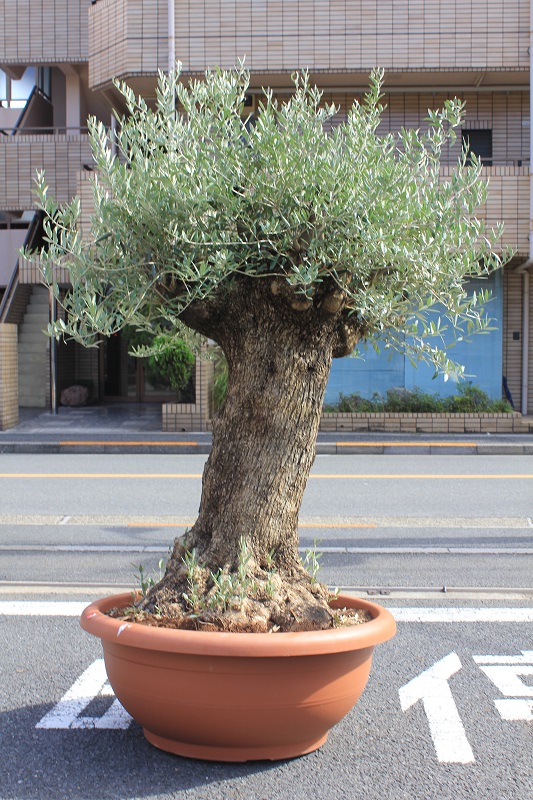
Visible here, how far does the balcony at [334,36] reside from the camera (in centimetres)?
1742

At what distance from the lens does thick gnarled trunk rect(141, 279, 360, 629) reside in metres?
3.88

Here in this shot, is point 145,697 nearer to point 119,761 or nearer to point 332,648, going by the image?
point 119,761

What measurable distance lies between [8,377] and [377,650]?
43.4ft

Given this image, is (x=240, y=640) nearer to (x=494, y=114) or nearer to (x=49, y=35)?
(x=494, y=114)

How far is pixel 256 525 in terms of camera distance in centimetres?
391

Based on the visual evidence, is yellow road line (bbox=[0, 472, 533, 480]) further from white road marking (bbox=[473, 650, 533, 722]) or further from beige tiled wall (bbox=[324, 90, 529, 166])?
beige tiled wall (bbox=[324, 90, 529, 166])

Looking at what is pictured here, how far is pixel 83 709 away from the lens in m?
4.26

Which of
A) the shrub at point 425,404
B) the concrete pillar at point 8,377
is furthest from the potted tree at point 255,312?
the concrete pillar at point 8,377

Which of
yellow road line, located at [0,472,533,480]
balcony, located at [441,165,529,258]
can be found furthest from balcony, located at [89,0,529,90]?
yellow road line, located at [0,472,533,480]

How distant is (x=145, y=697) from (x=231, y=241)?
1889mm

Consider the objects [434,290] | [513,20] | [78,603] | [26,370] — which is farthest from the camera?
[26,370]

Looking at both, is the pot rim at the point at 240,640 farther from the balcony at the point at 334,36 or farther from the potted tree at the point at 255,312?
the balcony at the point at 334,36

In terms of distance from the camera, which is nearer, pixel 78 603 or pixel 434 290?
pixel 434 290

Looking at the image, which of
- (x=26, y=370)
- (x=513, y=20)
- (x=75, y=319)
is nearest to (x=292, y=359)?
(x=75, y=319)
